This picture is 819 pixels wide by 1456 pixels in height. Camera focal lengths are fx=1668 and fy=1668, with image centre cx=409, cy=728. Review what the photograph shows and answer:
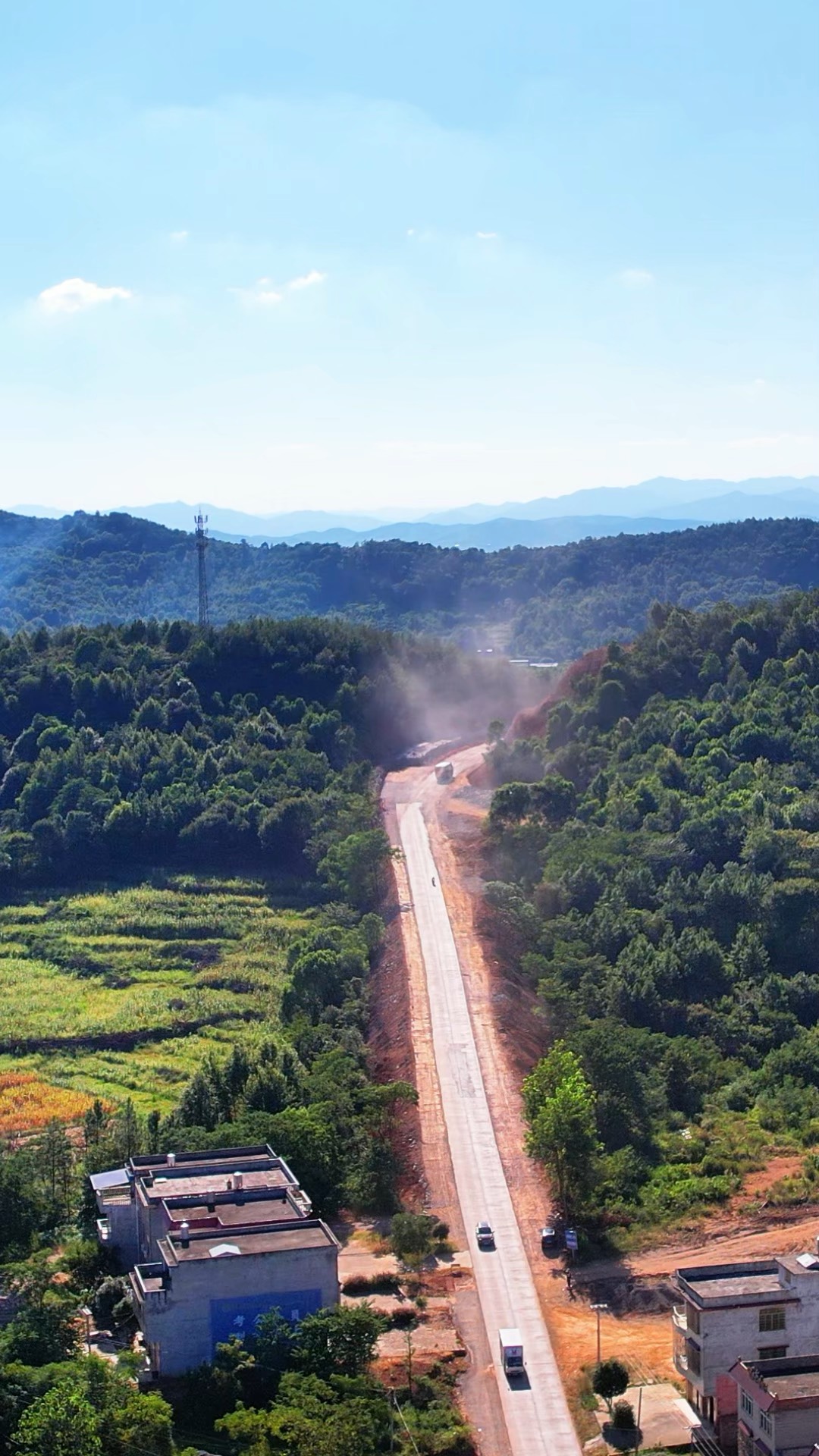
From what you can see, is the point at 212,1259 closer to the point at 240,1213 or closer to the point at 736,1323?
the point at 240,1213

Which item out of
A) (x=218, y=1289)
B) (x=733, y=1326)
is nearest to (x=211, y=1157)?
(x=218, y=1289)

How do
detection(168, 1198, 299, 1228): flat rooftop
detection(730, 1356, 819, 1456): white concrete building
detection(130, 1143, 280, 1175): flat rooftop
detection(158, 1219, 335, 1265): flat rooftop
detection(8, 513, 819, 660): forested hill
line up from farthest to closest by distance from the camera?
detection(8, 513, 819, 660): forested hill → detection(130, 1143, 280, 1175): flat rooftop → detection(168, 1198, 299, 1228): flat rooftop → detection(158, 1219, 335, 1265): flat rooftop → detection(730, 1356, 819, 1456): white concrete building

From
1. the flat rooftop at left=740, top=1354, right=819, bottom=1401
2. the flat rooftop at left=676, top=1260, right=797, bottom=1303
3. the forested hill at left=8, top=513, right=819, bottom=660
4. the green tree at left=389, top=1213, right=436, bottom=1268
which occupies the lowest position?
the green tree at left=389, top=1213, right=436, bottom=1268

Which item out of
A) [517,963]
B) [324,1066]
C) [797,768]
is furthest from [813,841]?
[324,1066]

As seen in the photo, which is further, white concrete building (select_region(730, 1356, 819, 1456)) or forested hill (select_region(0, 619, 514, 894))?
forested hill (select_region(0, 619, 514, 894))

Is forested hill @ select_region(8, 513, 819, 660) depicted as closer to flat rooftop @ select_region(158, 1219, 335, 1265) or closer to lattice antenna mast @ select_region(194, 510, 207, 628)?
lattice antenna mast @ select_region(194, 510, 207, 628)

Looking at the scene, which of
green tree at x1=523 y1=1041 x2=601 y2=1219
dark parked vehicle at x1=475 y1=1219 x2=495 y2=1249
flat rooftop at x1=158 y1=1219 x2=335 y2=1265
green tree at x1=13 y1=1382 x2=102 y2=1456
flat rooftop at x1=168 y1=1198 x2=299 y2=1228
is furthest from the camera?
green tree at x1=523 y1=1041 x2=601 y2=1219

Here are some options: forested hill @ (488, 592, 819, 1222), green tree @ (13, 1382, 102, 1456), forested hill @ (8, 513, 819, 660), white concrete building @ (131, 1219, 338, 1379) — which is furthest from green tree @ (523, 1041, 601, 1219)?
forested hill @ (8, 513, 819, 660)
